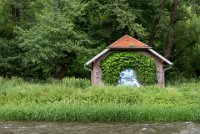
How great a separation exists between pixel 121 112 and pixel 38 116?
415cm

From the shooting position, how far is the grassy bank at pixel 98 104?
1989cm

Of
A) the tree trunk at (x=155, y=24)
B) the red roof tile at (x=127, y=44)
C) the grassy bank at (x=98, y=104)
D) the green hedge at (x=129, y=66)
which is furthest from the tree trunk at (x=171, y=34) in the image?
the grassy bank at (x=98, y=104)

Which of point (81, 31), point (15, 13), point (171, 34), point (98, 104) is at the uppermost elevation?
point (15, 13)

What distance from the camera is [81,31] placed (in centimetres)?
3384

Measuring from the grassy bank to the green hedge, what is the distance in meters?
2.73

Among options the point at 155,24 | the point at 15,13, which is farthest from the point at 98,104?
the point at 15,13

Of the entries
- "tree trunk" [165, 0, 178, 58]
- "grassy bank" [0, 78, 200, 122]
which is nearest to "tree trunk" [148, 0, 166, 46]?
"tree trunk" [165, 0, 178, 58]

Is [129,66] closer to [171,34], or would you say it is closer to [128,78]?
[128,78]

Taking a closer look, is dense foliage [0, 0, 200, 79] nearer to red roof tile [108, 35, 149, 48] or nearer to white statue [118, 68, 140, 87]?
red roof tile [108, 35, 149, 48]

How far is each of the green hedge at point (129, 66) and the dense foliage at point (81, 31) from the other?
3359 millimetres

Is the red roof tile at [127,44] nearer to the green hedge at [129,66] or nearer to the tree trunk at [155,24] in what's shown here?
the green hedge at [129,66]

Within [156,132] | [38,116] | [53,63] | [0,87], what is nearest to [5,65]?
[53,63]

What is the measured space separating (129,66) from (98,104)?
23.6 ft

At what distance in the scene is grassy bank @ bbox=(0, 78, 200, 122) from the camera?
19891mm
